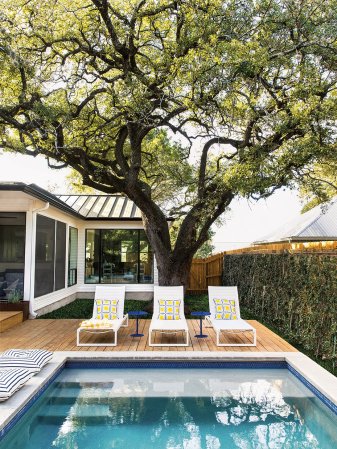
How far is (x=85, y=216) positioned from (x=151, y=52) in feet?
22.8

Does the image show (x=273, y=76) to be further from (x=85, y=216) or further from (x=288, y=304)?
(x=85, y=216)

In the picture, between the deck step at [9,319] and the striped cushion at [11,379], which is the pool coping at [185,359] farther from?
the deck step at [9,319]

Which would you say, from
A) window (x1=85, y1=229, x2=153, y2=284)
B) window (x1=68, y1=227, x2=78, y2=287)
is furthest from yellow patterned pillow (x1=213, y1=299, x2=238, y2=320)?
window (x1=68, y1=227, x2=78, y2=287)

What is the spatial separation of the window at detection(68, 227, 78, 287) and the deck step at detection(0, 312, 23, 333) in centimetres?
473

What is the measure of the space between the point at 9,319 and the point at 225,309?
4.90m

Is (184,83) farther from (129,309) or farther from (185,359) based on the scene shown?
(129,309)

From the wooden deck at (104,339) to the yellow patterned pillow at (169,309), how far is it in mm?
400

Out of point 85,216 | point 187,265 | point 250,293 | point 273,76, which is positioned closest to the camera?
point 273,76

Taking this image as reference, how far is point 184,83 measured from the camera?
351 inches

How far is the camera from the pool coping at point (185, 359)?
520cm

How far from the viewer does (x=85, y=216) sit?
608 inches

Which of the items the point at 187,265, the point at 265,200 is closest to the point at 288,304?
the point at 265,200

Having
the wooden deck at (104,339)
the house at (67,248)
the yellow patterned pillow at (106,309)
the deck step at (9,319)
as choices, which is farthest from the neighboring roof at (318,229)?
the deck step at (9,319)

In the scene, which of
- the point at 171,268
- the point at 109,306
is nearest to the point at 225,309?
the point at 109,306
